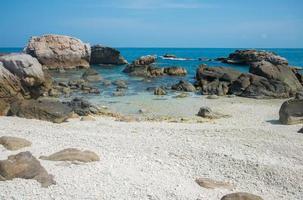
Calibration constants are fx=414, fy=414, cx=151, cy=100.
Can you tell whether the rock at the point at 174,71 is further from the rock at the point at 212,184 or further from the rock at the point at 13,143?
the rock at the point at 212,184

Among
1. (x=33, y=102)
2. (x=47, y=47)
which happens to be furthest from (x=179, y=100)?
(x=47, y=47)

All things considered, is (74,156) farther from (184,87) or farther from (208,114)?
(184,87)

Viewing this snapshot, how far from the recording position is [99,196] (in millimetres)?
9250

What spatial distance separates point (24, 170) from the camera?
10102mm

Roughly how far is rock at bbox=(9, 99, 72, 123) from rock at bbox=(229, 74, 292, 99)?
1707 cm

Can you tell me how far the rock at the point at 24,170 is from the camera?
32.4 feet

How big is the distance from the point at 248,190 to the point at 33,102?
40.0ft

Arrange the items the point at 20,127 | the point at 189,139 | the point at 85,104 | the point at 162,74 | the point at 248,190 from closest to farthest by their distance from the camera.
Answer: the point at 248,190 < the point at 189,139 < the point at 20,127 < the point at 85,104 < the point at 162,74

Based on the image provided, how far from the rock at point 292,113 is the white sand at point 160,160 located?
810mm

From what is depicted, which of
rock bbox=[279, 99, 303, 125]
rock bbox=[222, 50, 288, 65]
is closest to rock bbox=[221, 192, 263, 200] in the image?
rock bbox=[279, 99, 303, 125]

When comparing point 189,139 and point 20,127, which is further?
point 20,127

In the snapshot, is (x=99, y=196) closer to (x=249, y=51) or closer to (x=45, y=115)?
(x=45, y=115)

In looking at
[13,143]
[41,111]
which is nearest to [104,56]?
[41,111]

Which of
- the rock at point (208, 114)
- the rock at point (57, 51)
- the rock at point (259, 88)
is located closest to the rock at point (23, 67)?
the rock at point (208, 114)
